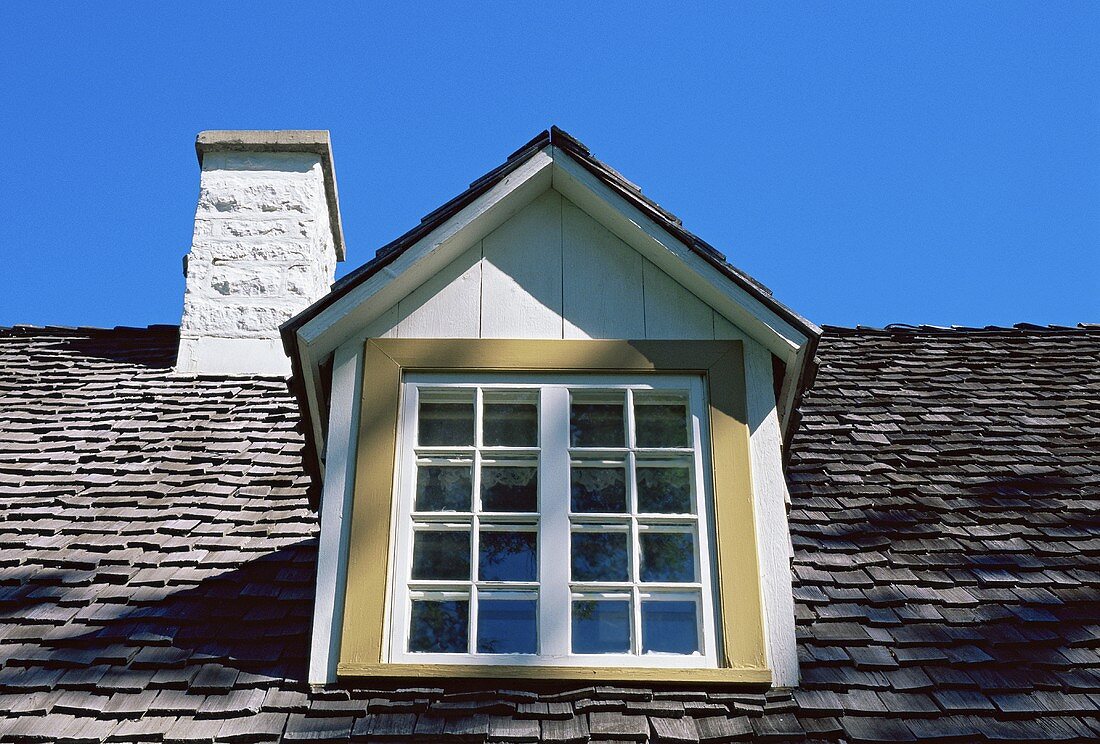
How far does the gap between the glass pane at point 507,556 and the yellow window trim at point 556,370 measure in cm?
33

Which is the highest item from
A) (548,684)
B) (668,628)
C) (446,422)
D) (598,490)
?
(446,422)


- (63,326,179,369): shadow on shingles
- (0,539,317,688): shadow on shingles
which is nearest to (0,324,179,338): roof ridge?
(63,326,179,369): shadow on shingles

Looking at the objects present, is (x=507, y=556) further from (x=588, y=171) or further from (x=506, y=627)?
(x=588, y=171)

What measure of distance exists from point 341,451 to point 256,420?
205 centimetres

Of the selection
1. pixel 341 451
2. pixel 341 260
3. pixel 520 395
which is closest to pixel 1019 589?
pixel 520 395

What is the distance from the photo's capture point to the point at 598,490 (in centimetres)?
425

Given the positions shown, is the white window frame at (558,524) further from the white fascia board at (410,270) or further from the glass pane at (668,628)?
the white fascia board at (410,270)

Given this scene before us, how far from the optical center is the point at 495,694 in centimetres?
375

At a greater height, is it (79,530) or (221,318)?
(221,318)

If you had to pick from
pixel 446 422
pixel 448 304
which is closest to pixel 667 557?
pixel 446 422

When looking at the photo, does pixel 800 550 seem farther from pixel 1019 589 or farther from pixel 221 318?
pixel 221 318

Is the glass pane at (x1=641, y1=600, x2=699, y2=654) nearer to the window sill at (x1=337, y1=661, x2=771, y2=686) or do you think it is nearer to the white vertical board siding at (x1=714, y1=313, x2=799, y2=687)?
the window sill at (x1=337, y1=661, x2=771, y2=686)

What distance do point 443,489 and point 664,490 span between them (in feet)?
2.58

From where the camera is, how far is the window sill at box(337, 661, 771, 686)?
150 inches
